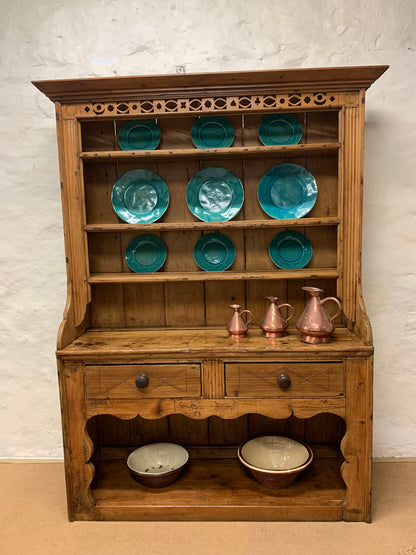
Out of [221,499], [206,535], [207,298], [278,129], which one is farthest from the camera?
[207,298]

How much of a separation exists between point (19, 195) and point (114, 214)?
57cm

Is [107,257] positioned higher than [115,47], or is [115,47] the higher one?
[115,47]

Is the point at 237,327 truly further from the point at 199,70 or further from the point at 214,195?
the point at 199,70

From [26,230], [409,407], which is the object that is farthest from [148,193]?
[409,407]

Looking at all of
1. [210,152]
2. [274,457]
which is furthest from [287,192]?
[274,457]

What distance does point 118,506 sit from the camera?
185cm

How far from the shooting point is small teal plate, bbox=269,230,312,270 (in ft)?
6.95

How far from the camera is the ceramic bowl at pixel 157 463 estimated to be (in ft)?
6.38

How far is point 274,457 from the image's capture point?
207cm

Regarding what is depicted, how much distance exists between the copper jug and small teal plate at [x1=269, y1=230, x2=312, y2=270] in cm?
32

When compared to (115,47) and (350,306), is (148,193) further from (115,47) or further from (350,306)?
(350,306)

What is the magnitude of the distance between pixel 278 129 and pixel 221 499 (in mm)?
1856

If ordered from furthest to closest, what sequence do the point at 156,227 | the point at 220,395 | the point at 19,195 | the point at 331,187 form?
the point at 19,195 → the point at 331,187 → the point at 156,227 → the point at 220,395

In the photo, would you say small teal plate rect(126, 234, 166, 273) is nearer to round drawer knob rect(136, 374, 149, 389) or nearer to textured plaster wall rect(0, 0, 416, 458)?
textured plaster wall rect(0, 0, 416, 458)
